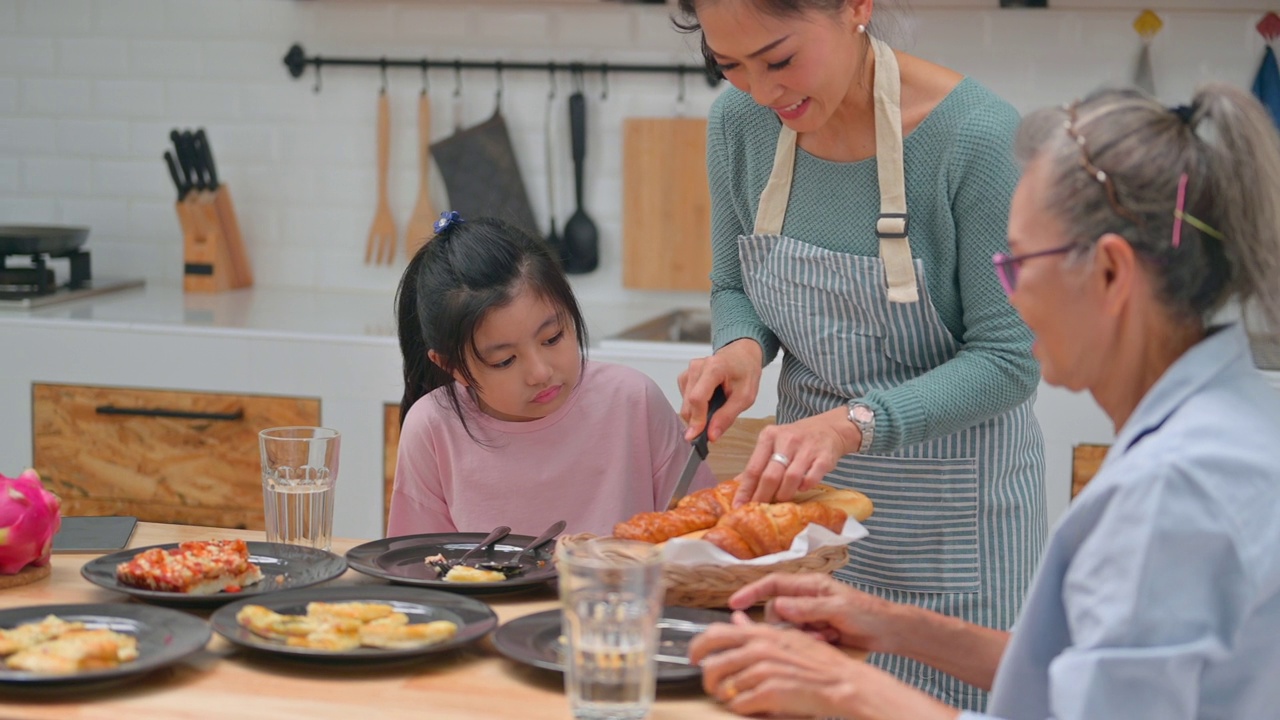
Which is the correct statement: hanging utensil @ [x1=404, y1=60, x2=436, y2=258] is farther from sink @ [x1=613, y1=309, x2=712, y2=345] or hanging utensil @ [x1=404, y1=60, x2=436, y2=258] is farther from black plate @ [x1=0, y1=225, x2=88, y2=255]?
black plate @ [x1=0, y1=225, x2=88, y2=255]

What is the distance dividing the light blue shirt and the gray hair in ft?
0.28

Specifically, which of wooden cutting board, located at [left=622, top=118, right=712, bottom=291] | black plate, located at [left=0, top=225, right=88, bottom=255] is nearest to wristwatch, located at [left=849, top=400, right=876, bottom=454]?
wooden cutting board, located at [left=622, top=118, right=712, bottom=291]

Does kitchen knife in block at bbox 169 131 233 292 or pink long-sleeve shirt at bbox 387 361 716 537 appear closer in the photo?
pink long-sleeve shirt at bbox 387 361 716 537

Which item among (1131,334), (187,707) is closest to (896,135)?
(1131,334)

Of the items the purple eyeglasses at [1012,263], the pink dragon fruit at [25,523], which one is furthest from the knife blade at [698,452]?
the pink dragon fruit at [25,523]

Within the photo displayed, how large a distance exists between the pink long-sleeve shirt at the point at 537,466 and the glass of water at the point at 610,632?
3.24 ft

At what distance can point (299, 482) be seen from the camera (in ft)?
5.92

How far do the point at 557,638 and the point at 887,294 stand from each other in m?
0.81

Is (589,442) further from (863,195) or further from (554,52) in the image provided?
(554,52)

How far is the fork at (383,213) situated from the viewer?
416 centimetres

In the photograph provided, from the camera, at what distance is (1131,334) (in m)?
1.29

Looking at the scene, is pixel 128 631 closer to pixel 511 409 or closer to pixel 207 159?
pixel 511 409

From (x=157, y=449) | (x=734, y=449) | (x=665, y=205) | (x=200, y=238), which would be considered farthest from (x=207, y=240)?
(x=734, y=449)

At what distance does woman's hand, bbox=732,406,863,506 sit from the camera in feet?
5.61
